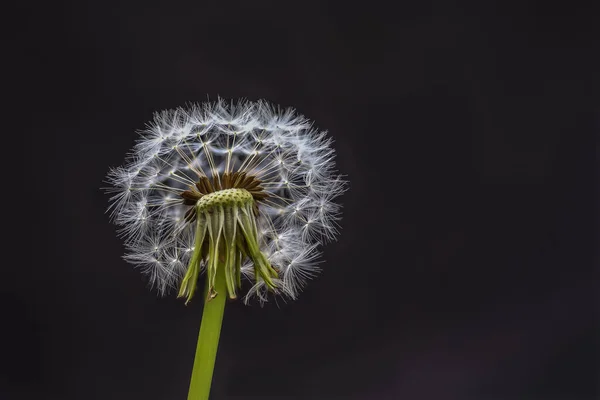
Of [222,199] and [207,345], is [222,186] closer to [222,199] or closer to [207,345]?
[222,199]

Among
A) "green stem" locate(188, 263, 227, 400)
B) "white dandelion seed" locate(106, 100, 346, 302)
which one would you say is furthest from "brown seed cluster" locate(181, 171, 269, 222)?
"green stem" locate(188, 263, 227, 400)

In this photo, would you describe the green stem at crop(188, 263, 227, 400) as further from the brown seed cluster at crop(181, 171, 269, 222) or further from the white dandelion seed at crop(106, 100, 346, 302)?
the brown seed cluster at crop(181, 171, 269, 222)

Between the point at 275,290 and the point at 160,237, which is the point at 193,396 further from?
the point at 160,237

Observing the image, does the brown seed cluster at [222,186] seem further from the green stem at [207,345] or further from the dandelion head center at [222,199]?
the green stem at [207,345]

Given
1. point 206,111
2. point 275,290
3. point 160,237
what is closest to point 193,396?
point 275,290

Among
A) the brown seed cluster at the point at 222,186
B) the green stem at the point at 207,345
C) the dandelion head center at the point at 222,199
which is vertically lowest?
the green stem at the point at 207,345

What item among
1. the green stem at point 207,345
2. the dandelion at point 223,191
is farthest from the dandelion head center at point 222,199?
the green stem at point 207,345

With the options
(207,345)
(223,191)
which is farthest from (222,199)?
(207,345)
